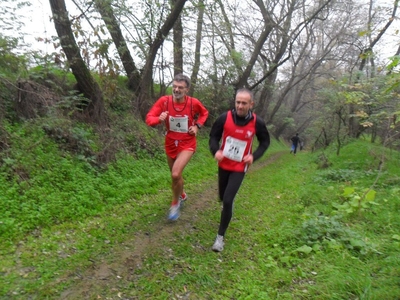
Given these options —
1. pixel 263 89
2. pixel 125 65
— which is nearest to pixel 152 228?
pixel 125 65

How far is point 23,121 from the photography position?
625cm

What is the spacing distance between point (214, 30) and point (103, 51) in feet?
23.1

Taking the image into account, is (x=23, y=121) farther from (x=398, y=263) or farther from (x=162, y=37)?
(x=398, y=263)

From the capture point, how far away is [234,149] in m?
4.16

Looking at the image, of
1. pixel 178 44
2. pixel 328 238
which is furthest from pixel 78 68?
pixel 328 238

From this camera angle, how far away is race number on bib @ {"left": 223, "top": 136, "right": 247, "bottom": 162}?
4137mm

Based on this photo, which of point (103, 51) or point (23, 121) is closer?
point (23, 121)

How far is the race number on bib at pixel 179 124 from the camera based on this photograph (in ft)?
15.6

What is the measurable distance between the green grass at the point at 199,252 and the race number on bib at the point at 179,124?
1567mm

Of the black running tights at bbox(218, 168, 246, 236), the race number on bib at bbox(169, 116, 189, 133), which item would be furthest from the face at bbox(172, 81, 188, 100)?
the black running tights at bbox(218, 168, 246, 236)

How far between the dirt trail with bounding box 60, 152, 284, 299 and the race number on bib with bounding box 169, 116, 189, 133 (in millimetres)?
1563

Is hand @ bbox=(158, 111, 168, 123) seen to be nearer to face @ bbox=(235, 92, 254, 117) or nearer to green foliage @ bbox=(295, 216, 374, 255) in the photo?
face @ bbox=(235, 92, 254, 117)

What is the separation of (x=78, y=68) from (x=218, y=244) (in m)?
6.23

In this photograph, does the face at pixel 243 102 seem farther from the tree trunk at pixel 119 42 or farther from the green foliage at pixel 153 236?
the tree trunk at pixel 119 42
